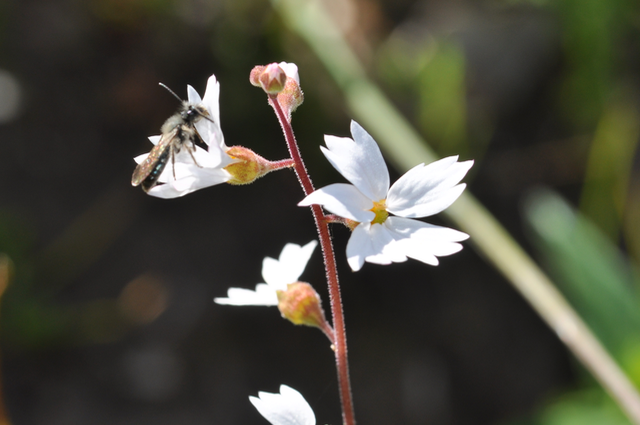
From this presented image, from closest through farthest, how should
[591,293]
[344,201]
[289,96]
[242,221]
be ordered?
1. [344,201]
2. [289,96]
3. [591,293]
4. [242,221]

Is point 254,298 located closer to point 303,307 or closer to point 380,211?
point 303,307

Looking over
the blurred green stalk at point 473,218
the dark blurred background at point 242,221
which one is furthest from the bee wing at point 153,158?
the dark blurred background at point 242,221

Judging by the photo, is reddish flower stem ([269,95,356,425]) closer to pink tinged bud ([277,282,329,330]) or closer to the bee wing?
pink tinged bud ([277,282,329,330])

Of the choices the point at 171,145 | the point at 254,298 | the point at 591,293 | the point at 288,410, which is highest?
the point at 591,293

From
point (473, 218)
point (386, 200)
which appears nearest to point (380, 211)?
point (386, 200)

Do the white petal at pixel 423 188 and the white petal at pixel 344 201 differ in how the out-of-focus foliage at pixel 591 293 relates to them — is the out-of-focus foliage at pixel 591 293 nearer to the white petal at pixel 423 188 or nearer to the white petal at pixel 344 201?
the white petal at pixel 423 188

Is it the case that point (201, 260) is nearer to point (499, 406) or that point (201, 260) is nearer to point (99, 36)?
point (99, 36)
